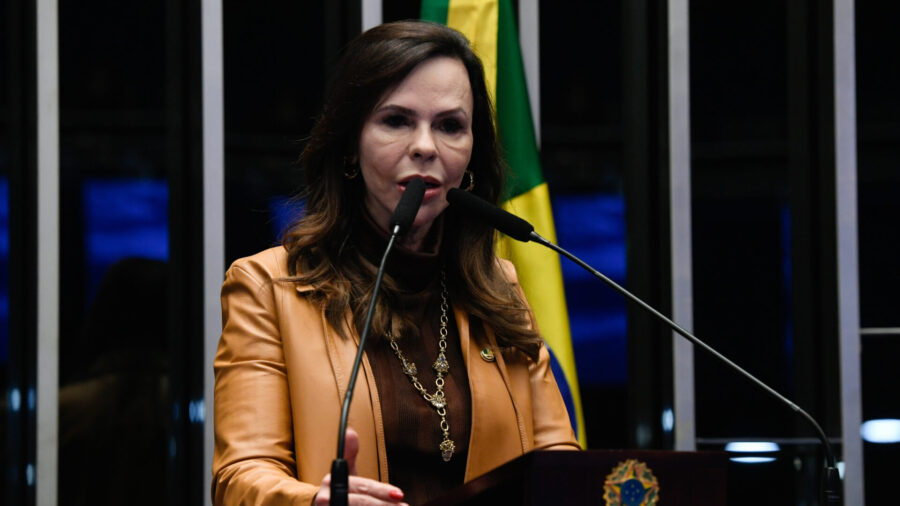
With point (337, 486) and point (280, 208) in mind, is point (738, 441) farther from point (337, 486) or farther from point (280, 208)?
point (337, 486)

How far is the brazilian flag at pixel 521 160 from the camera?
116 inches

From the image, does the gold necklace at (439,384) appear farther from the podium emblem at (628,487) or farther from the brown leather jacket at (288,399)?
the podium emblem at (628,487)

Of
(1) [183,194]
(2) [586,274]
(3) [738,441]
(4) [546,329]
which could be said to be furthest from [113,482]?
(3) [738,441]

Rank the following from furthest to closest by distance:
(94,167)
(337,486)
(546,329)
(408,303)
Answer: (94,167) < (546,329) < (408,303) < (337,486)

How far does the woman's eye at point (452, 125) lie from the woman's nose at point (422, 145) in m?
0.06

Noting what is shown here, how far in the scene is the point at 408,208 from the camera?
144cm

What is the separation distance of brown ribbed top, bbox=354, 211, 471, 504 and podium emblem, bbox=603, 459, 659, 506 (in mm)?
519

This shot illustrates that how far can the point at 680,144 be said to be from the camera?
3268 mm

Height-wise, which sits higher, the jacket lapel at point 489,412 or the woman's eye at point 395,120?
the woman's eye at point 395,120

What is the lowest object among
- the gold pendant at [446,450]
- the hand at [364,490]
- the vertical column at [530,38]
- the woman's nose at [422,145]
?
the gold pendant at [446,450]

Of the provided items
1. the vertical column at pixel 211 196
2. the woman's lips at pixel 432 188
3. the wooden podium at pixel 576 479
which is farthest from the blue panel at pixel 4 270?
the wooden podium at pixel 576 479

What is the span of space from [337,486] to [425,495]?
494 millimetres

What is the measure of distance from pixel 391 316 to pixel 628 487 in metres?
0.70

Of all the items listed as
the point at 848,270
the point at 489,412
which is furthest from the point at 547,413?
the point at 848,270
